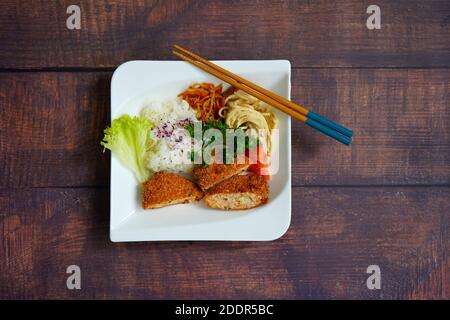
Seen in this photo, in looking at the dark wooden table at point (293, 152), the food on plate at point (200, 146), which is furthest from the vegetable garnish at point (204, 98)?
the dark wooden table at point (293, 152)

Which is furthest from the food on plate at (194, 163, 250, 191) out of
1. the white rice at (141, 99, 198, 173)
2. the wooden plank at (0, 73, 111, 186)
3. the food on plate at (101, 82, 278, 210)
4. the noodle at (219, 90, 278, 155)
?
the wooden plank at (0, 73, 111, 186)

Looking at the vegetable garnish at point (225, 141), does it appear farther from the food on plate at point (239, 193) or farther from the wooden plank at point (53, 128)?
the wooden plank at point (53, 128)

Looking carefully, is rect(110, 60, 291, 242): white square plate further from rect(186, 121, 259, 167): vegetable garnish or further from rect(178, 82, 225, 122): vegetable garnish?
rect(186, 121, 259, 167): vegetable garnish

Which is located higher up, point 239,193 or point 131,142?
point 131,142

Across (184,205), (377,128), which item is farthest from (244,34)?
(184,205)

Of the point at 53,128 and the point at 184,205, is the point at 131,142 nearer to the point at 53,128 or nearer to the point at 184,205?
the point at 184,205

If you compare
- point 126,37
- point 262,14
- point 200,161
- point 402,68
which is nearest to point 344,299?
point 200,161
